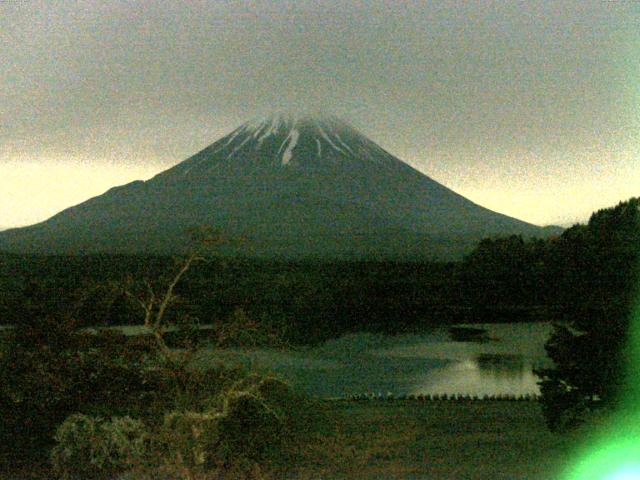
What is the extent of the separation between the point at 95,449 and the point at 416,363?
1528cm

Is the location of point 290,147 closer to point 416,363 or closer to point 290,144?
point 290,144

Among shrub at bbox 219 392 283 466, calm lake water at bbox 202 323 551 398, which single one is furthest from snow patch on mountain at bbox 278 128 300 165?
shrub at bbox 219 392 283 466

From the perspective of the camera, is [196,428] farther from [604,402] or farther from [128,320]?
[128,320]

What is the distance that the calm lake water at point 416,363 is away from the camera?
60.9 feet

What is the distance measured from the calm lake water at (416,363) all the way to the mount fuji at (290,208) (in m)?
23.7

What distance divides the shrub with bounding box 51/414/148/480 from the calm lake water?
558cm

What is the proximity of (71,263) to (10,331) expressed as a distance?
33793 mm

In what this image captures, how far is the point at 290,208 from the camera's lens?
6359 centimetres

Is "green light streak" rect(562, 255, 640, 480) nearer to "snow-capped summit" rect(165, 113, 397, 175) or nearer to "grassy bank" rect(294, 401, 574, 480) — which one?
"grassy bank" rect(294, 401, 574, 480)

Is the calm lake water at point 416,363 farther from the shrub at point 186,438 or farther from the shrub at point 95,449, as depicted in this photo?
the shrub at point 186,438

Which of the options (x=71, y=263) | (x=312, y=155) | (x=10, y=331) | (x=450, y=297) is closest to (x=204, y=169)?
(x=312, y=155)

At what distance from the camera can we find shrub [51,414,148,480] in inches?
344

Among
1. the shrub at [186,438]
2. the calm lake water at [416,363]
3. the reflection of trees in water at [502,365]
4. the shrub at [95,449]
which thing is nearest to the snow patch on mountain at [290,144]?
the calm lake water at [416,363]

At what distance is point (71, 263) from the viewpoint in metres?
43.2
